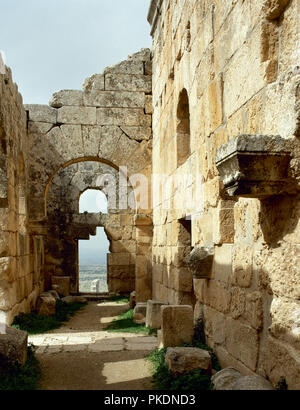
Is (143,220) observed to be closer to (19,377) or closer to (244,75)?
(19,377)

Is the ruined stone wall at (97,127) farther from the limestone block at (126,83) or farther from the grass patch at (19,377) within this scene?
the grass patch at (19,377)

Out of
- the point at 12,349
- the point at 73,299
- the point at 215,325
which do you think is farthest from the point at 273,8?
the point at 73,299

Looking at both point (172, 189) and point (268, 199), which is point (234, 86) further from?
point (172, 189)

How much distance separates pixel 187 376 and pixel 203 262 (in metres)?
1.17

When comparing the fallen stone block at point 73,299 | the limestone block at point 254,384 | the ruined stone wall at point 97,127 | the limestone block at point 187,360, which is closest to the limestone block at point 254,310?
the limestone block at point 254,384

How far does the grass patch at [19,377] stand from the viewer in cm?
440

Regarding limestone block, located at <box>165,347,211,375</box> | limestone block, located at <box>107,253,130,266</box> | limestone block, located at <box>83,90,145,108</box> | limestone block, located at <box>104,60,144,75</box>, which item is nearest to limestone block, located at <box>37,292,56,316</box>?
limestone block, located at <box>83,90,145,108</box>

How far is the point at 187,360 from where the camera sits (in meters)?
4.30

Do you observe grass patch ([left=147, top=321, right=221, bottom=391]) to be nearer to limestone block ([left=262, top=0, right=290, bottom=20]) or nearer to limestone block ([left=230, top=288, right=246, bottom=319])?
limestone block ([left=230, top=288, right=246, bottom=319])

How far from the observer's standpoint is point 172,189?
7.57m

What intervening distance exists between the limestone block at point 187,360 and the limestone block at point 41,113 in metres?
7.11

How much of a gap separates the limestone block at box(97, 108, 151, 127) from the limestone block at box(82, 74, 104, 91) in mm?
544
